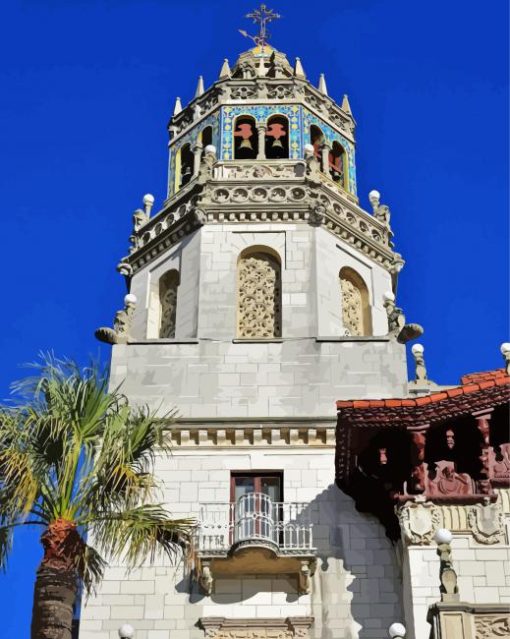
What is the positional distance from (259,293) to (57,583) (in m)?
11.2

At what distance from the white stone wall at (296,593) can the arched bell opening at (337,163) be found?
32.9ft

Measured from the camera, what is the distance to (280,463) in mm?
24938

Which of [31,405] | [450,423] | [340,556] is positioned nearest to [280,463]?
[340,556]

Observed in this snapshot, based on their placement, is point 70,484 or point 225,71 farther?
point 225,71

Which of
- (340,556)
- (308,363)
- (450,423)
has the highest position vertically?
(308,363)

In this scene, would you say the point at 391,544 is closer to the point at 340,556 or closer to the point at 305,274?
the point at 340,556

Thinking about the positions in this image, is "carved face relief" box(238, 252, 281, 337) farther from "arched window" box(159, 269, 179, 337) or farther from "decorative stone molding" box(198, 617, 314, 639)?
"decorative stone molding" box(198, 617, 314, 639)

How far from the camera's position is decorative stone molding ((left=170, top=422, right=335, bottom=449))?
82.6ft

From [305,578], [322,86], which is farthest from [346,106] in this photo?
[305,578]

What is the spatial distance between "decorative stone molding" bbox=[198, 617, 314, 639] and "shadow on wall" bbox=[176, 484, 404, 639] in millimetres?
223

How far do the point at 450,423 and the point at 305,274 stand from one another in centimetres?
706

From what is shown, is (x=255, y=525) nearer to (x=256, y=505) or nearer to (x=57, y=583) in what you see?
(x=256, y=505)

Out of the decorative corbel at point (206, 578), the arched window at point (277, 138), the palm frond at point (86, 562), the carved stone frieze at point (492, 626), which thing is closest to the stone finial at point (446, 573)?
the carved stone frieze at point (492, 626)

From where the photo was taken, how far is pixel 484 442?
21.9m
